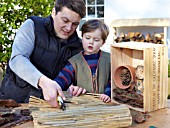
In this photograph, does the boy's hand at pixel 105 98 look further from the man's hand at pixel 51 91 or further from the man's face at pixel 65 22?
the man's face at pixel 65 22

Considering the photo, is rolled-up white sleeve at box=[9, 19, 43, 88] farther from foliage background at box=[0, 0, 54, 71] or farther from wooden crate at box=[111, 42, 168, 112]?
foliage background at box=[0, 0, 54, 71]

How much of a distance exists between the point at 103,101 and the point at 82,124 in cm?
33

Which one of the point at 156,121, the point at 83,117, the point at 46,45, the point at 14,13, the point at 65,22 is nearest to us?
the point at 83,117

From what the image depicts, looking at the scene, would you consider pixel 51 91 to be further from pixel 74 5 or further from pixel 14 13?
pixel 14 13

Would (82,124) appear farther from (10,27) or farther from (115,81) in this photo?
(10,27)

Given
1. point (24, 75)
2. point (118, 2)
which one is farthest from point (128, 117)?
point (118, 2)

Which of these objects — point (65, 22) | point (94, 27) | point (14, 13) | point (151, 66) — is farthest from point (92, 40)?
point (14, 13)

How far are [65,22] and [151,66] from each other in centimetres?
54

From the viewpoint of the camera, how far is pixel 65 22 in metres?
1.83

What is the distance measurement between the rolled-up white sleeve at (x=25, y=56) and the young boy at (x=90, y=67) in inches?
9.1

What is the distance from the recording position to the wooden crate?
158 centimetres

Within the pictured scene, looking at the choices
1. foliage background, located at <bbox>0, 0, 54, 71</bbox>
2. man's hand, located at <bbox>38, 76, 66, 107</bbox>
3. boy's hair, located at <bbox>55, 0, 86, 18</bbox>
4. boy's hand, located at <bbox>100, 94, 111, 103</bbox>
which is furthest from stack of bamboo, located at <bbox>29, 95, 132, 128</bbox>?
foliage background, located at <bbox>0, 0, 54, 71</bbox>

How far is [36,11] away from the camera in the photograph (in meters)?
4.25

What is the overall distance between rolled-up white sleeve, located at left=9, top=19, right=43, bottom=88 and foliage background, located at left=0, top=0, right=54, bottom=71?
232cm
